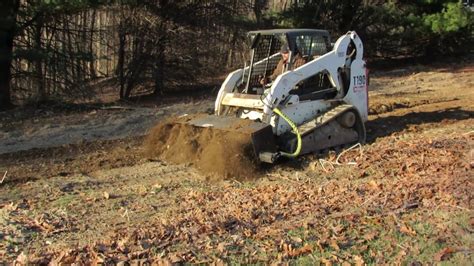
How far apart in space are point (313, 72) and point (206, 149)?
2.17m

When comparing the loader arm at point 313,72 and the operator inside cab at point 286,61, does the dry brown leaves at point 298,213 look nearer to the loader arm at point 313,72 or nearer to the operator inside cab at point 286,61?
the loader arm at point 313,72

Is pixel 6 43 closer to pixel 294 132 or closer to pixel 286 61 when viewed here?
pixel 286 61

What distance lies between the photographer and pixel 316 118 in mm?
9320

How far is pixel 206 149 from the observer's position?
862 cm

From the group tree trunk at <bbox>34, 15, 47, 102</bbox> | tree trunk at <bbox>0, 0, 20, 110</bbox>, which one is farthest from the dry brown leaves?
tree trunk at <bbox>34, 15, 47, 102</bbox>

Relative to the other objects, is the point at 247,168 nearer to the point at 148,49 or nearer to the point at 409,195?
the point at 409,195

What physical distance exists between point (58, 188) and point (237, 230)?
11.4ft

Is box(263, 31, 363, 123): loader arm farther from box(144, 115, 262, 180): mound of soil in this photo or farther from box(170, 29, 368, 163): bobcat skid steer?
box(144, 115, 262, 180): mound of soil

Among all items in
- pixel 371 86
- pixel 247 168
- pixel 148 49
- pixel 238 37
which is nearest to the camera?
pixel 247 168

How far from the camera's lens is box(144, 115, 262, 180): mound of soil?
8188 mm

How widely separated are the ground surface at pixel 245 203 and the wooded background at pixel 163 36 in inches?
200

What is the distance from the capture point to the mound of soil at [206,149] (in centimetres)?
819

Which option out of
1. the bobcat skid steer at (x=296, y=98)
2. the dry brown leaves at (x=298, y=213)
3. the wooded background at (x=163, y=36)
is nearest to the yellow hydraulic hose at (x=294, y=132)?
the bobcat skid steer at (x=296, y=98)

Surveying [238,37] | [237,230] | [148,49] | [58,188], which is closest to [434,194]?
[237,230]
